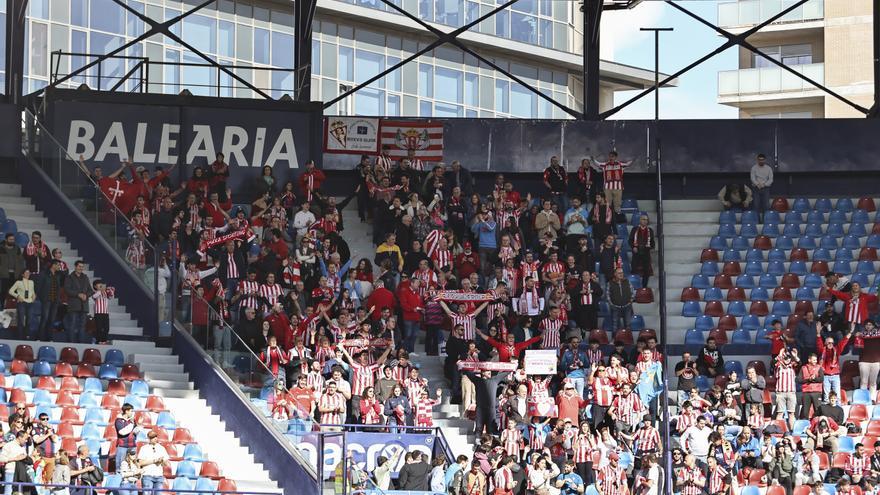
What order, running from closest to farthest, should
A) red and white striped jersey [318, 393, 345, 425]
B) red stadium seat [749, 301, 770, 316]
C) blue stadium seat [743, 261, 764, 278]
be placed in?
red and white striped jersey [318, 393, 345, 425] → red stadium seat [749, 301, 770, 316] → blue stadium seat [743, 261, 764, 278]

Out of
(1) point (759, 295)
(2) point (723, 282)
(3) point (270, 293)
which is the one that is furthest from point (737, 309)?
(3) point (270, 293)

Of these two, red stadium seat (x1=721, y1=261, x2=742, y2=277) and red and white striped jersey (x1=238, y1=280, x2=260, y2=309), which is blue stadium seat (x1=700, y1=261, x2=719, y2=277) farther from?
red and white striped jersey (x1=238, y1=280, x2=260, y2=309)

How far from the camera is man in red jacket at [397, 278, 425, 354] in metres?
27.0

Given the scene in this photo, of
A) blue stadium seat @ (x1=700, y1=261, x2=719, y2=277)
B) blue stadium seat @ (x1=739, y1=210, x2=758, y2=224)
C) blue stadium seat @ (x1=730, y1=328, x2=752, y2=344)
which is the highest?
blue stadium seat @ (x1=739, y1=210, x2=758, y2=224)

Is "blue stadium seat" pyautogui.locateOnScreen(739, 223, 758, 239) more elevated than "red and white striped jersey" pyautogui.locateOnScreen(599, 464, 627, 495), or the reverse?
"blue stadium seat" pyautogui.locateOnScreen(739, 223, 758, 239)

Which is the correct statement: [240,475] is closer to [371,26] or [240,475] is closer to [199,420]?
[199,420]

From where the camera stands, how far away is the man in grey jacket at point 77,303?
24.9 meters

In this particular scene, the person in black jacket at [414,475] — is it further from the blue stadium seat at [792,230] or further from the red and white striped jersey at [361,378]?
the blue stadium seat at [792,230]

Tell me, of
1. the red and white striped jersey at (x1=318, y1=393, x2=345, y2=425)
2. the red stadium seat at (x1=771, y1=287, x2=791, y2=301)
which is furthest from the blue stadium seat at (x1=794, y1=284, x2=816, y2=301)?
the red and white striped jersey at (x1=318, y1=393, x2=345, y2=425)

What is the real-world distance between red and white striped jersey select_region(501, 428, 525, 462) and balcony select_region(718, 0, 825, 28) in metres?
41.8

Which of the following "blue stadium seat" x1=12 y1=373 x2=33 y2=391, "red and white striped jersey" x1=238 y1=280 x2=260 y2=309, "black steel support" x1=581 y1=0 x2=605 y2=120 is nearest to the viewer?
"blue stadium seat" x1=12 y1=373 x2=33 y2=391

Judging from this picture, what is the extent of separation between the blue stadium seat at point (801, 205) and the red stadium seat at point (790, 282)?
257 centimetres

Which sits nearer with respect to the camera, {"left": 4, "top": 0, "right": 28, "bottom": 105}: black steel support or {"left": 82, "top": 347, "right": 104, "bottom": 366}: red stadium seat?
{"left": 82, "top": 347, "right": 104, "bottom": 366}: red stadium seat

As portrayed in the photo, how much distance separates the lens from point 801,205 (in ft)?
107
